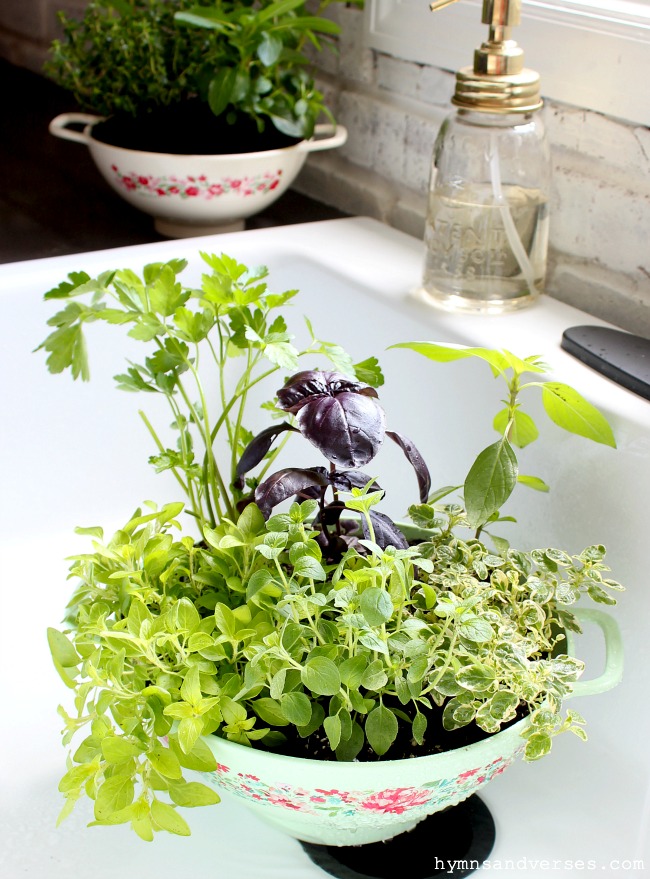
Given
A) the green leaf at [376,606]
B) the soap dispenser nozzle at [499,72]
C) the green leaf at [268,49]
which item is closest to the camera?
the green leaf at [376,606]

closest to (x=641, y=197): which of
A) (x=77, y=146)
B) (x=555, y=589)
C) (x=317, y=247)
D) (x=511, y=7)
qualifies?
(x=511, y=7)

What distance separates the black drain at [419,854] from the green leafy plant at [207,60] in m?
0.74

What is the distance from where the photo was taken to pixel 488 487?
1.88ft

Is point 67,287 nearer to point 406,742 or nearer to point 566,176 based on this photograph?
point 406,742

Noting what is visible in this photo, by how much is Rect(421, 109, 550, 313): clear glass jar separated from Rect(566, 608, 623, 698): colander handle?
0.34m

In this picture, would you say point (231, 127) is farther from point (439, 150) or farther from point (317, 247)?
point (439, 150)

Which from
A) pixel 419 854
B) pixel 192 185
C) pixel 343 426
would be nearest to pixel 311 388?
pixel 343 426

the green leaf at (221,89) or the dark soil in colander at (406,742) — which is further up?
the green leaf at (221,89)

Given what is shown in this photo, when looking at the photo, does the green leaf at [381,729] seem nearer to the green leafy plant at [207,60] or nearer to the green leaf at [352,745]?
the green leaf at [352,745]

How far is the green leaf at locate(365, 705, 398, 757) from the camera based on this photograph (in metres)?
0.51

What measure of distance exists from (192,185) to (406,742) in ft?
2.31

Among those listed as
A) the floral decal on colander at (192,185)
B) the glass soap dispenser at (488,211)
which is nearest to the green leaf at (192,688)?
the glass soap dispenser at (488,211)

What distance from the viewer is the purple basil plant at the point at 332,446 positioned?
0.52m

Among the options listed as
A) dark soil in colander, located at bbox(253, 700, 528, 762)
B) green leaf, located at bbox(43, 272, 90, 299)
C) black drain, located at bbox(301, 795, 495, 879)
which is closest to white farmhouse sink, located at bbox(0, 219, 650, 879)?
black drain, located at bbox(301, 795, 495, 879)
